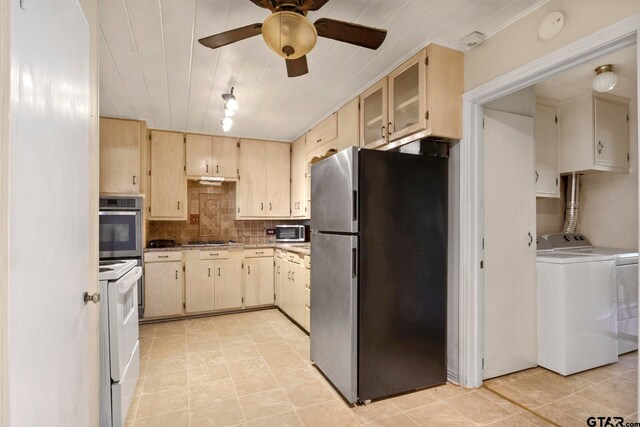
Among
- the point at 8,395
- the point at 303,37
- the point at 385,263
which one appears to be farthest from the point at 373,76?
the point at 8,395

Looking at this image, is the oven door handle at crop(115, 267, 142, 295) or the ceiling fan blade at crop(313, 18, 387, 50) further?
the oven door handle at crop(115, 267, 142, 295)

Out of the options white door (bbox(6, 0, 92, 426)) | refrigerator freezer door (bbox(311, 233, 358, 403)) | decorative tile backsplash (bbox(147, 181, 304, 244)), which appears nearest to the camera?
white door (bbox(6, 0, 92, 426))

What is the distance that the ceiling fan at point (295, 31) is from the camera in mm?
1411

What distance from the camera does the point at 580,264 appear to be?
251cm

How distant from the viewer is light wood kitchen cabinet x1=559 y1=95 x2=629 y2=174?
3.12 metres

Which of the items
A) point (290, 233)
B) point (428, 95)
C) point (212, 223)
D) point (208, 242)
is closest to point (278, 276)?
point (290, 233)

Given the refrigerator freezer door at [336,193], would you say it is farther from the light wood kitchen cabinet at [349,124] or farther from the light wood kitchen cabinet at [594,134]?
the light wood kitchen cabinet at [594,134]

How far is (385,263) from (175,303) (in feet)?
9.66

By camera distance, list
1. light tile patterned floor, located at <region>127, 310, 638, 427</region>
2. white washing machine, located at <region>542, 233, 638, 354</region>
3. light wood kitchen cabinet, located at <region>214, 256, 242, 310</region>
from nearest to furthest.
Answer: light tile patterned floor, located at <region>127, 310, 638, 427</region>, white washing machine, located at <region>542, 233, 638, 354</region>, light wood kitchen cabinet, located at <region>214, 256, 242, 310</region>

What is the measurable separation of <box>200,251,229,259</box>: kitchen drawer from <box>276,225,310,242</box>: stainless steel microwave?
0.88 metres

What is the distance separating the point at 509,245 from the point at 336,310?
1.46m

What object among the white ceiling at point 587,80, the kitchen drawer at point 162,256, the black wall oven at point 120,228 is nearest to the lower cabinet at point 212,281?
the kitchen drawer at point 162,256

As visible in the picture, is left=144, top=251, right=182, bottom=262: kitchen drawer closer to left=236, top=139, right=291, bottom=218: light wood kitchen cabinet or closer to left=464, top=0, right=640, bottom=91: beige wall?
left=236, top=139, right=291, bottom=218: light wood kitchen cabinet

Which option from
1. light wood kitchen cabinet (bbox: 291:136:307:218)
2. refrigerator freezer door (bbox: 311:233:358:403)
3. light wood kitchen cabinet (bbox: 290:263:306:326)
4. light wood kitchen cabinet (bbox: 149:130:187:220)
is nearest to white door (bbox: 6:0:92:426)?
refrigerator freezer door (bbox: 311:233:358:403)
